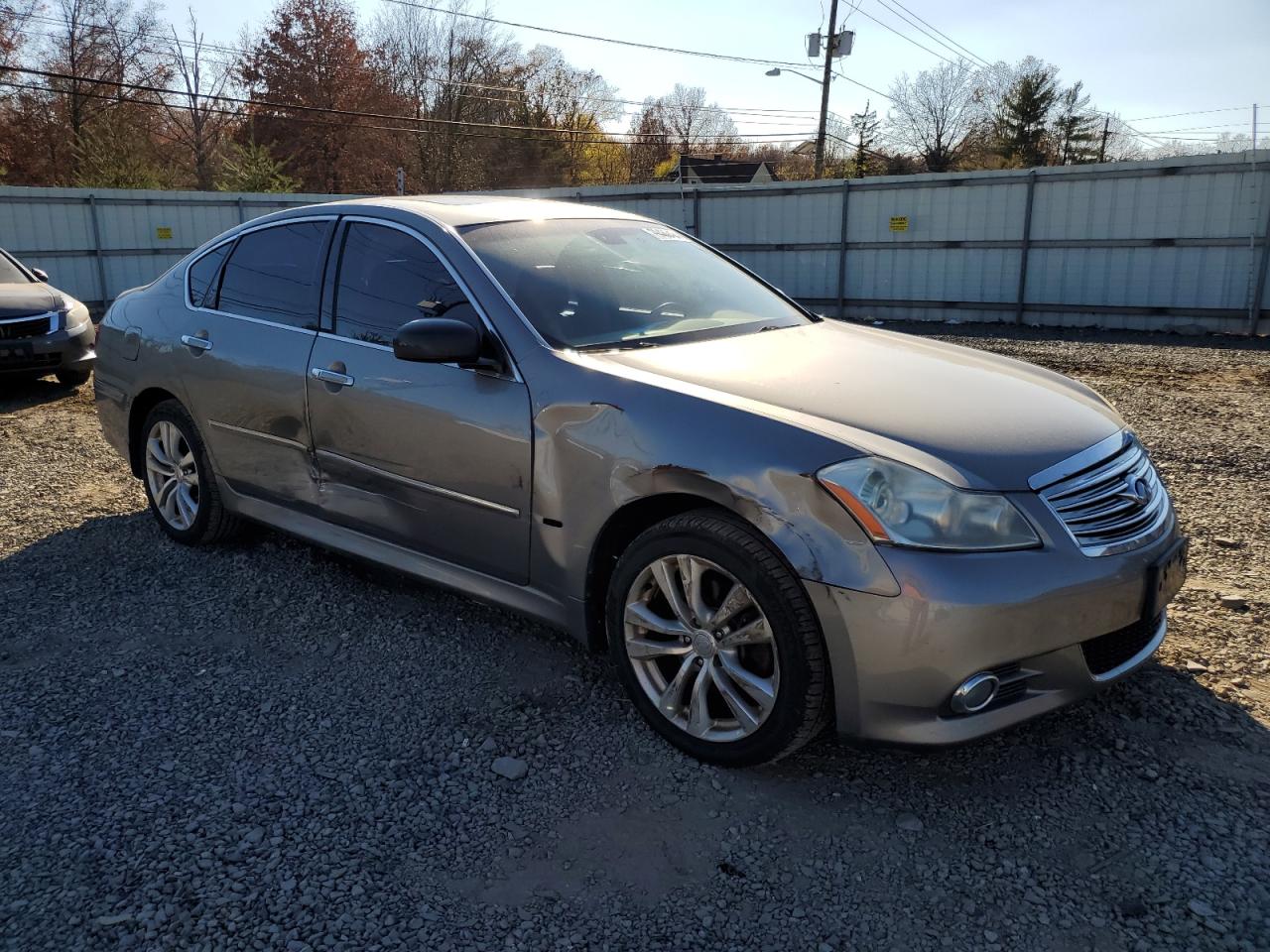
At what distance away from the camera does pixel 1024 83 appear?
156 ft

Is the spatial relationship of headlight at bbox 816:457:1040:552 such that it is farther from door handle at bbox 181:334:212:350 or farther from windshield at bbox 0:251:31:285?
windshield at bbox 0:251:31:285

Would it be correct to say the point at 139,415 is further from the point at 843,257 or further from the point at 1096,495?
the point at 843,257

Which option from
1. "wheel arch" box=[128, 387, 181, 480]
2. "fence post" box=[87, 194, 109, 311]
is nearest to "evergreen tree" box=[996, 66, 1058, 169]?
"fence post" box=[87, 194, 109, 311]

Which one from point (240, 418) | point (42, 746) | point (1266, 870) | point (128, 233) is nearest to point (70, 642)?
point (42, 746)

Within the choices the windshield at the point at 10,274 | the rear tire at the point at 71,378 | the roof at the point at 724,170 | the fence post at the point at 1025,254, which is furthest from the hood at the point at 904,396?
the roof at the point at 724,170

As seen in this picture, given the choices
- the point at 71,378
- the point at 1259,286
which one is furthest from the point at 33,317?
the point at 1259,286

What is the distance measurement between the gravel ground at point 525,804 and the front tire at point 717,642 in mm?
153

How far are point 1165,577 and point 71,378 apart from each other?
32.2 ft

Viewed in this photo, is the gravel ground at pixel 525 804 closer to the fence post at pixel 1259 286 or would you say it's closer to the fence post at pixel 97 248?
the fence post at pixel 1259 286

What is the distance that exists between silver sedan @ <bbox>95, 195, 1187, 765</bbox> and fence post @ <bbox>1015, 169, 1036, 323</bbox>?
39.8 ft

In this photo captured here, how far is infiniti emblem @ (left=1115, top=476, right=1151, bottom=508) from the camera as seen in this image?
9.18 ft

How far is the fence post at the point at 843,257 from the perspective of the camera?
16359 mm

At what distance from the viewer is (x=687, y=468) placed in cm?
273

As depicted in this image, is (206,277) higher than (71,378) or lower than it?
higher
